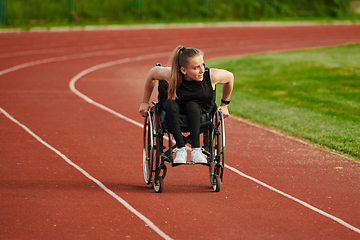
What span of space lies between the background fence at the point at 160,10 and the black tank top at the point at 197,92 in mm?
24778

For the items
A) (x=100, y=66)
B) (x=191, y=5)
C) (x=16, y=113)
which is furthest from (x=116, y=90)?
(x=191, y=5)

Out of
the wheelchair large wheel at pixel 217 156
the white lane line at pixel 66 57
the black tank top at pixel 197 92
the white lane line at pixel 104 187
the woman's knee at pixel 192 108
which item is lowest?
the white lane line at pixel 66 57

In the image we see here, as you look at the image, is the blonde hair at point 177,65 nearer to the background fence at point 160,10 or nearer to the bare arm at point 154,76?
the bare arm at point 154,76

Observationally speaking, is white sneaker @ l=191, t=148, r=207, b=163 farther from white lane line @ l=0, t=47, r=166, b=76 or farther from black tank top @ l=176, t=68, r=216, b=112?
white lane line @ l=0, t=47, r=166, b=76

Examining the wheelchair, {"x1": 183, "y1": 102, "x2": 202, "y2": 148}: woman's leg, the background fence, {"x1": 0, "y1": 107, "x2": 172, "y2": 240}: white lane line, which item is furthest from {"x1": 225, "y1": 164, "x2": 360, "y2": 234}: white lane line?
the background fence

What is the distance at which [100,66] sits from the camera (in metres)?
17.3

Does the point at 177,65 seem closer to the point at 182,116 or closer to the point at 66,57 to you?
the point at 182,116

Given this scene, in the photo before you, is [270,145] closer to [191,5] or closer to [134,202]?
[134,202]

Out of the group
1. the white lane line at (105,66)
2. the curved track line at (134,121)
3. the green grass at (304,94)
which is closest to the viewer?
the curved track line at (134,121)

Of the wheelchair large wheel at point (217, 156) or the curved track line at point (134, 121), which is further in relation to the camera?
the wheelchair large wheel at point (217, 156)

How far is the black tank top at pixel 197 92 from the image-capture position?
572 centimetres

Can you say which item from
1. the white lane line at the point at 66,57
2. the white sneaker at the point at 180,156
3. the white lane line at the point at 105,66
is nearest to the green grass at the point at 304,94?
the white lane line at the point at 105,66

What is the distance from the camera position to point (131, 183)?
625 centimetres

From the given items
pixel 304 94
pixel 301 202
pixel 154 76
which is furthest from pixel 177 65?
pixel 304 94
